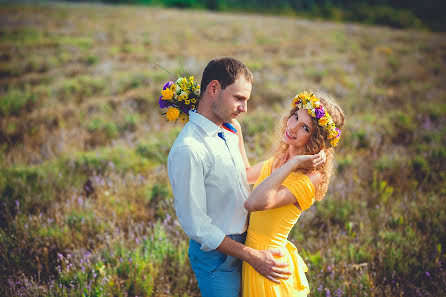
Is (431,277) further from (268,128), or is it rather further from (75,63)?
(75,63)

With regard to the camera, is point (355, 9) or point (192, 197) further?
point (355, 9)

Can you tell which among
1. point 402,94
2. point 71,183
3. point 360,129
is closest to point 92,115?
point 71,183

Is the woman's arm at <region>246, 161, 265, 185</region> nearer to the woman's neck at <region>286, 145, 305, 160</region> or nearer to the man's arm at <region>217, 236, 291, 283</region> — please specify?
the woman's neck at <region>286, 145, 305, 160</region>

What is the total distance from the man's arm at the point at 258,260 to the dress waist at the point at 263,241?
4.2 inches

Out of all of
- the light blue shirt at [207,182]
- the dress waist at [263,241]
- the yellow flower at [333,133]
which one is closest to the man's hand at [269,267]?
the dress waist at [263,241]

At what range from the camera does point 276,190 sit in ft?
6.93

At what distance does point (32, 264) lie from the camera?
11.1ft

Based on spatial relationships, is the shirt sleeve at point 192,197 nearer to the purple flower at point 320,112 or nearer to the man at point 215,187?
the man at point 215,187

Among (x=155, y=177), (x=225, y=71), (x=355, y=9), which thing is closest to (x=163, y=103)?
(x=225, y=71)

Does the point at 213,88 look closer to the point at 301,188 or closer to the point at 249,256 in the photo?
the point at 301,188

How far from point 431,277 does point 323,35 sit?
2086cm

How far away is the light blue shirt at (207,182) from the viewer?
2.00 metres

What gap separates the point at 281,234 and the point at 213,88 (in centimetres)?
127

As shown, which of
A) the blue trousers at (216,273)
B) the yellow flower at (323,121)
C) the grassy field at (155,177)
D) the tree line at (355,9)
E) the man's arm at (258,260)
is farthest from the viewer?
the tree line at (355,9)
